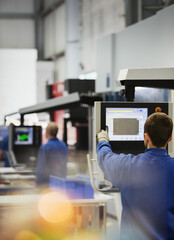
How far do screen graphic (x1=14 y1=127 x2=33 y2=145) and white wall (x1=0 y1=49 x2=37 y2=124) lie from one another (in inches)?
265

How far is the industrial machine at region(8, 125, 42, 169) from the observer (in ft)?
18.9

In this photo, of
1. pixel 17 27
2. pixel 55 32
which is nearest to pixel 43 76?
pixel 55 32

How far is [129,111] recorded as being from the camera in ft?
8.94

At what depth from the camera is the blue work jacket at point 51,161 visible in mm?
4984

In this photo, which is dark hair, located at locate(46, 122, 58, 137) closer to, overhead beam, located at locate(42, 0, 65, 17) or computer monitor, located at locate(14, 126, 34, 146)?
computer monitor, located at locate(14, 126, 34, 146)

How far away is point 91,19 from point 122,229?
897 centimetres

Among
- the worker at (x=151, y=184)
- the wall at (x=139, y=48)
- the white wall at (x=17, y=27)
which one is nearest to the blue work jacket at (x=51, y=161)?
the wall at (x=139, y=48)

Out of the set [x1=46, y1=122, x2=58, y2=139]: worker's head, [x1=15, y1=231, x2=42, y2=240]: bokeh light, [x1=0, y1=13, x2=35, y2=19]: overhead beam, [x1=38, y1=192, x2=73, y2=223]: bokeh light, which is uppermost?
[x1=0, y1=13, x2=35, y2=19]: overhead beam

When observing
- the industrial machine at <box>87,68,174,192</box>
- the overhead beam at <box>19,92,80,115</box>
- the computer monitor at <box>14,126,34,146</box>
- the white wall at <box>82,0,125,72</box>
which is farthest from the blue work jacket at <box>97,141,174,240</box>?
the white wall at <box>82,0,125,72</box>

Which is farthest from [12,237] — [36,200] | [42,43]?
[42,43]

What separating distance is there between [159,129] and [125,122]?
70cm

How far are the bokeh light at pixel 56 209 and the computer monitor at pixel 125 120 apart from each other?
1.08 meters

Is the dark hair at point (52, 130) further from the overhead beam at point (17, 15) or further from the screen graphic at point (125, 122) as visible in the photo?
the overhead beam at point (17, 15)

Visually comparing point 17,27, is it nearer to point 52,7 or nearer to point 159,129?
point 52,7
